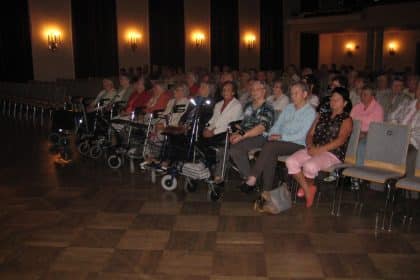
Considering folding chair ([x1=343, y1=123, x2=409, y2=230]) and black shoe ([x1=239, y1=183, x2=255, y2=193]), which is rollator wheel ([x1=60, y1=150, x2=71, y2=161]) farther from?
folding chair ([x1=343, y1=123, x2=409, y2=230])

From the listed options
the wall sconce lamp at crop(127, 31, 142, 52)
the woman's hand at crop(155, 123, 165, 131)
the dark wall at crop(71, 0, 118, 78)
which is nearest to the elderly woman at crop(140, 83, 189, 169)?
the woman's hand at crop(155, 123, 165, 131)

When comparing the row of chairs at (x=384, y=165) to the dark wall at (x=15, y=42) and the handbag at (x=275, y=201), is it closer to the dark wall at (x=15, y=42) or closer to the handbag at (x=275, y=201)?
the handbag at (x=275, y=201)

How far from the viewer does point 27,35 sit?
12.4m

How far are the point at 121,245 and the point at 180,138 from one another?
5.97ft

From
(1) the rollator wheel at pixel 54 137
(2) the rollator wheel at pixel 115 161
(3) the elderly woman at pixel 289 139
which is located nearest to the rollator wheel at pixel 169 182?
(3) the elderly woman at pixel 289 139

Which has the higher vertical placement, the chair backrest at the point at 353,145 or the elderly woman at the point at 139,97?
the elderly woman at the point at 139,97

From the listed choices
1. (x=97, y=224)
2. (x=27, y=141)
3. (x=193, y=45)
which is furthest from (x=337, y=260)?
(x=193, y=45)

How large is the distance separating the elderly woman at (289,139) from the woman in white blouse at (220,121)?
0.50 m

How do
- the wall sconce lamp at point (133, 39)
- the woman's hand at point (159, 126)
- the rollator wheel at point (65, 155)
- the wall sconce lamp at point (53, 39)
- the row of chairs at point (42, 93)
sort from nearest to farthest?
the woman's hand at point (159, 126)
the rollator wheel at point (65, 155)
the row of chairs at point (42, 93)
the wall sconce lamp at point (53, 39)
the wall sconce lamp at point (133, 39)

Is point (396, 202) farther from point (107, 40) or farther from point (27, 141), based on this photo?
point (107, 40)

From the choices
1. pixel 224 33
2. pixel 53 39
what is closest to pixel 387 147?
pixel 53 39

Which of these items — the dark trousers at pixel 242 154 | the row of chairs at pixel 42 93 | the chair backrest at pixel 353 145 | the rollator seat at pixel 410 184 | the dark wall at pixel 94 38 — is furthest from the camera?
the dark wall at pixel 94 38

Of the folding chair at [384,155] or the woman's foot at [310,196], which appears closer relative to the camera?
the folding chair at [384,155]

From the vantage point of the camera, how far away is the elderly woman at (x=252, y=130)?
17.9 feet
